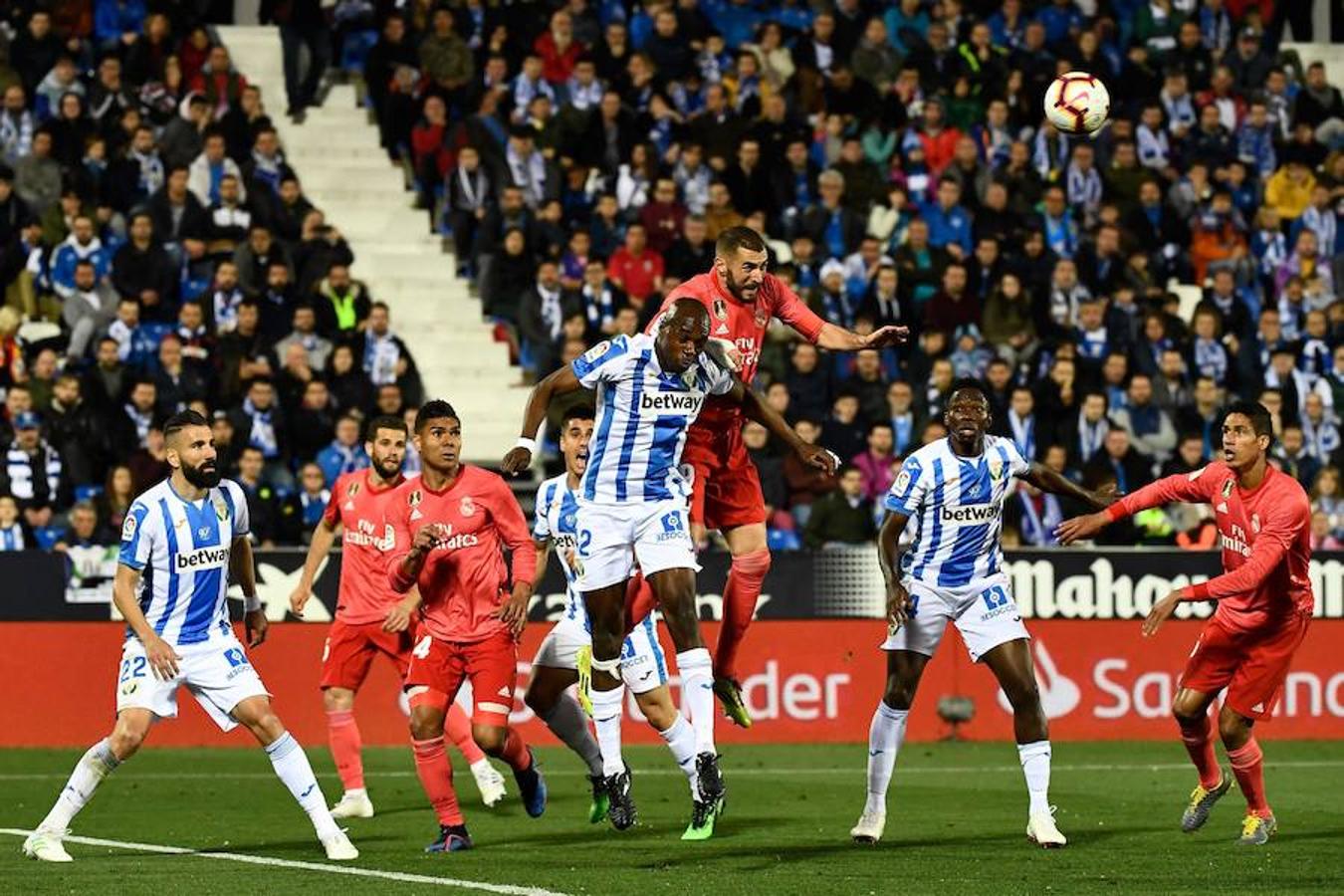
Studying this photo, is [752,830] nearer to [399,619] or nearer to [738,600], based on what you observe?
[738,600]

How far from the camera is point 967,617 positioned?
13.7m

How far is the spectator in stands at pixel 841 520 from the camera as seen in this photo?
22.6 metres

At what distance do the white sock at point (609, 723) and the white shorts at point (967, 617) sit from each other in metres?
1.60

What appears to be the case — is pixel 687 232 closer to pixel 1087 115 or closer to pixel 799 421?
pixel 799 421

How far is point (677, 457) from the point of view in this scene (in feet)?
43.6

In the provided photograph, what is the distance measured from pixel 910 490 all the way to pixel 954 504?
26 cm

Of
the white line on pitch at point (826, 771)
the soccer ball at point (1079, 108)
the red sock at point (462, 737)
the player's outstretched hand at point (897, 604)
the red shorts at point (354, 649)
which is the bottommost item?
the white line on pitch at point (826, 771)

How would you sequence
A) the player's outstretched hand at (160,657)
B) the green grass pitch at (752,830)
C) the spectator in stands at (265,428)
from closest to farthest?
the green grass pitch at (752,830), the player's outstretched hand at (160,657), the spectator in stands at (265,428)

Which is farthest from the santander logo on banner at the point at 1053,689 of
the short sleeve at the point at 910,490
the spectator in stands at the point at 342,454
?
the short sleeve at the point at 910,490

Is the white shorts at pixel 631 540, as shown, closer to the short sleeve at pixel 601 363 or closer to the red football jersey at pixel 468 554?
the red football jersey at pixel 468 554

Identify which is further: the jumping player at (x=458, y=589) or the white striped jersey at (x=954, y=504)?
the white striped jersey at (x=954, y=504)

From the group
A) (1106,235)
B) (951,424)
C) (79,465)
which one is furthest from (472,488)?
(1106,235)

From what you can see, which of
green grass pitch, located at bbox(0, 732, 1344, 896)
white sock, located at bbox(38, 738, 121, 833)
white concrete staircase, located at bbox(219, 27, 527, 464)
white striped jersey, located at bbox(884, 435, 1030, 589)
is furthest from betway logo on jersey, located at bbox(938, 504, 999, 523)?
white concrete staircase, located at bbox(219, 27, 527, 464)

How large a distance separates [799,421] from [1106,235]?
5.58 meters
